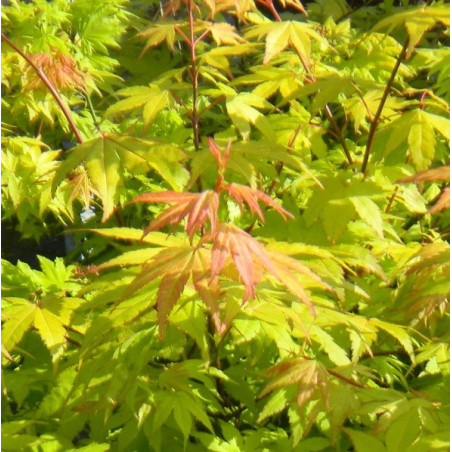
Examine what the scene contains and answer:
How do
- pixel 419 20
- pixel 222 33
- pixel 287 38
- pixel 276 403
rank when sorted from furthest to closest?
pixel 222 33 → pixel 287 38 → pixel 419 20 → pixel 276 403

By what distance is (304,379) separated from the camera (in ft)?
4.25

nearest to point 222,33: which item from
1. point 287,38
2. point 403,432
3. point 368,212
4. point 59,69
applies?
point 287,38

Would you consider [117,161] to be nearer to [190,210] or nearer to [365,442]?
[190,210]

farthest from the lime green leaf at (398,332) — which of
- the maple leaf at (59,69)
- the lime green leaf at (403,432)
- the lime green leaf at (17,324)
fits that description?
the maple leaf at (59,69)

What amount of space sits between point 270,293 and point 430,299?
0.27 metres

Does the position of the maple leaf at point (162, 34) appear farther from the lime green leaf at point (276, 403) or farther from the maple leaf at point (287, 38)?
the lime green leaf at point (276, 403)

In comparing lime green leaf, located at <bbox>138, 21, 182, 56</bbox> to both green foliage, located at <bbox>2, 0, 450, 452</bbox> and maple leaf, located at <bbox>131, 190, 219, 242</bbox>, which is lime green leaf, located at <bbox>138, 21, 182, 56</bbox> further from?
maple leaf, located at <bbox>131, 190, 219, 242</bbox>

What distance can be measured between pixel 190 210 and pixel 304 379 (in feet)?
1.16

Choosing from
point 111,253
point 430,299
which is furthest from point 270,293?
point 111,253

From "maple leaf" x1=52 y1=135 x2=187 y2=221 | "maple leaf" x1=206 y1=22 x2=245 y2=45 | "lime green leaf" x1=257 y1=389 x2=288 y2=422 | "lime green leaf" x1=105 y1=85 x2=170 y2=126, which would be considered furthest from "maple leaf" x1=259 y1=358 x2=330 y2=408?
"maple leaf" x1=206 y1=22 x2=245 y2=45

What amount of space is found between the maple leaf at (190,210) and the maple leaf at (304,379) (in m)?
0.30

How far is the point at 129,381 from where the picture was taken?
1312mm

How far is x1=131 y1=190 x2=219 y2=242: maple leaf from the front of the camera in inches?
44.3

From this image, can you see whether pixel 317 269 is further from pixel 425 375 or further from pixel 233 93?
pixel 233 93
